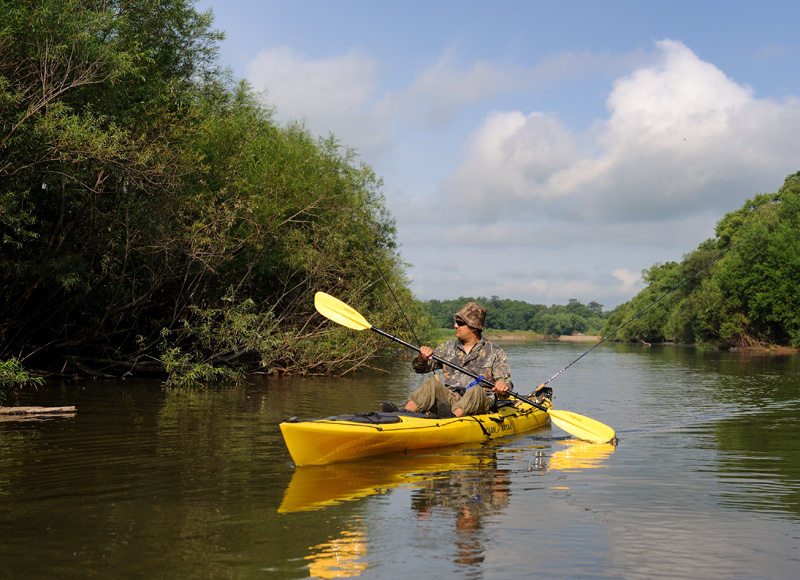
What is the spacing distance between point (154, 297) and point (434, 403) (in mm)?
10788

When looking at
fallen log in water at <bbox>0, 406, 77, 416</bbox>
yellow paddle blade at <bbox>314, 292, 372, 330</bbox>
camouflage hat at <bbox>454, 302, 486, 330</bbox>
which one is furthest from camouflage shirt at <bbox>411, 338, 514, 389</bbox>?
fallen log in water at <bbox>0, 406, 77, 416</bbox>

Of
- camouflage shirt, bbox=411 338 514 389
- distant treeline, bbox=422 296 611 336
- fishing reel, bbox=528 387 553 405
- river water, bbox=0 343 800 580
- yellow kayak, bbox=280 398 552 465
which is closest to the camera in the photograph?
river water, bbox=0 343 800 580

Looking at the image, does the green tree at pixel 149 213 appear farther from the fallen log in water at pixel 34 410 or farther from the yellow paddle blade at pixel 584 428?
the yellow paddle blade at pixel 584 428

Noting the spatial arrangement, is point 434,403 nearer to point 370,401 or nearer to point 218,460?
point 218,460

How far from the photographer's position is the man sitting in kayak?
8023 mm

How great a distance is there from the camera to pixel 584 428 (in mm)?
8609

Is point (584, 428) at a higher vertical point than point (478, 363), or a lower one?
lower

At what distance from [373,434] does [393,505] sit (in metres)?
1.62

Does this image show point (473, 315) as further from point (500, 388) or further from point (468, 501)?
point (468, 501)

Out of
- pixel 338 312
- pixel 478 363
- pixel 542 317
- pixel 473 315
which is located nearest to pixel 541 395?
pixel 478 363

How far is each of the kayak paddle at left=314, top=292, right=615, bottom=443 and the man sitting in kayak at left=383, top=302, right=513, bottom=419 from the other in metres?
0.15

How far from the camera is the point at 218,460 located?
22.6 ft

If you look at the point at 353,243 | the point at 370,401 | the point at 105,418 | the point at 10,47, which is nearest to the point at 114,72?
the point at 10,47

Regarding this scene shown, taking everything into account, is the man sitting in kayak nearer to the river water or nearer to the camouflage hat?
the camouflage hat
